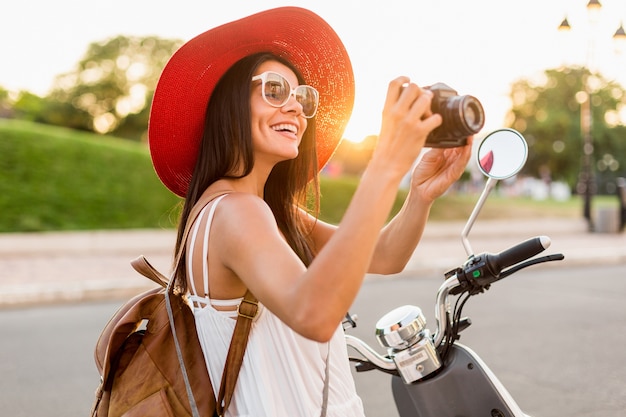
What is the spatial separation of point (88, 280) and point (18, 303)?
1585mm

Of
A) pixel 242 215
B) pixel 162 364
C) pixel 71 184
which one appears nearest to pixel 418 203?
pixel 242 215

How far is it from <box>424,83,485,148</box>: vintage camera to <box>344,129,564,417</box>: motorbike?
0.48 metres

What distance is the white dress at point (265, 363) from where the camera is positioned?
1539 millimetres

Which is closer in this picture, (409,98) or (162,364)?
(409,98)

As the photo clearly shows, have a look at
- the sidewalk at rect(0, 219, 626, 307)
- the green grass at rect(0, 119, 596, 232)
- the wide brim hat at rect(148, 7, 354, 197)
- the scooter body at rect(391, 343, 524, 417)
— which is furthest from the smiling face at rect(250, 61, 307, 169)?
the green grass at rect(0, 119, 596, 232)

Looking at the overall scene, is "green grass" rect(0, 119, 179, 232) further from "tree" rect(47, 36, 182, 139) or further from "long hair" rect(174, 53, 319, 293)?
"tree" rect(47, 36, 182, 139)

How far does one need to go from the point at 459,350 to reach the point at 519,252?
0.33 m

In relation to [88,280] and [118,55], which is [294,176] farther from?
[118,55]

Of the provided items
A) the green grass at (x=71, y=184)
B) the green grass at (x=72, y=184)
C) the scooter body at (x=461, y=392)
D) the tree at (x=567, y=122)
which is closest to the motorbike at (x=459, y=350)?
the scooter body at (x=461, y=392)

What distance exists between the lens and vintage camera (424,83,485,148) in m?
1.32

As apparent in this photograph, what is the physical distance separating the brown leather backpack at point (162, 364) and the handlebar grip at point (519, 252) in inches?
27.7

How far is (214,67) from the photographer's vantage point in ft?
6.29

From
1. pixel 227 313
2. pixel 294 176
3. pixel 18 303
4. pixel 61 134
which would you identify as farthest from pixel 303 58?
pixel 61 134

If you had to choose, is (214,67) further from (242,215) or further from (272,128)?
(242,215)
